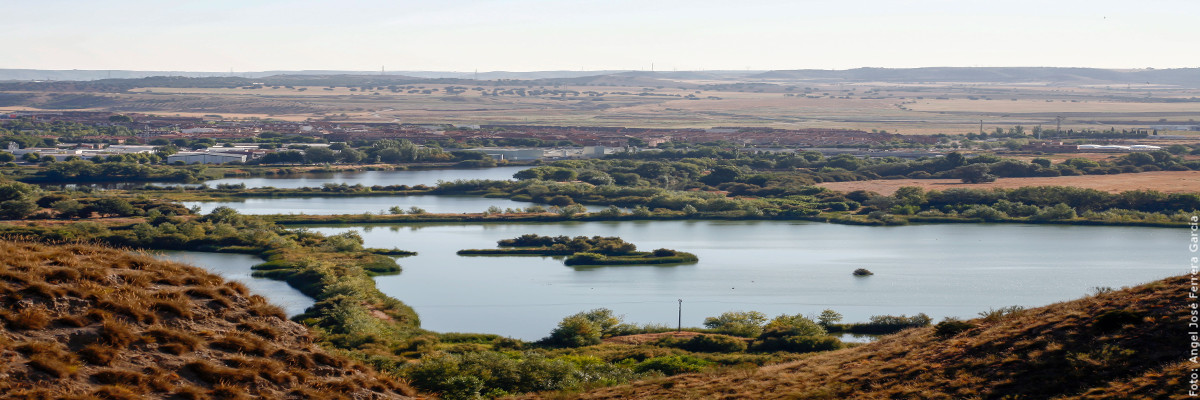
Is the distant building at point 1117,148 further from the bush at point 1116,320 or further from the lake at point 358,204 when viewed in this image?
the bush at point 1116,320

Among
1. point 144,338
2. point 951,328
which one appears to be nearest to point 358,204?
point 951,328

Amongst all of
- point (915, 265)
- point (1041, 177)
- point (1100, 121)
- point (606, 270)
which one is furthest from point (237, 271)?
point (1100, 121)

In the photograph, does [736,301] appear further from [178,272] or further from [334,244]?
[178,272]

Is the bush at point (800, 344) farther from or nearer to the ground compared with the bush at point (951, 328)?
nearer to the ground

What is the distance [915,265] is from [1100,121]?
9035 centimetres

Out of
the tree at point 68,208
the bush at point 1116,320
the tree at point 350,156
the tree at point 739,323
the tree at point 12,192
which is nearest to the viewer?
the bush at point 1116,320

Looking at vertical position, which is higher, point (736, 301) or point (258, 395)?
point (258, 395)

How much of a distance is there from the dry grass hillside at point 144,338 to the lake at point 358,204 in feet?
110

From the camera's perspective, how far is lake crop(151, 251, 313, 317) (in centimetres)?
2425

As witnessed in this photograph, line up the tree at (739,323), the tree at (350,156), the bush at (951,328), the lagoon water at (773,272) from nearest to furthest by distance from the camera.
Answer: the bush at (951,328), the tree at (739,323), the lagoon water at (773,272), the tree at (350,156)

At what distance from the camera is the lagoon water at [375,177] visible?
56.0 metres

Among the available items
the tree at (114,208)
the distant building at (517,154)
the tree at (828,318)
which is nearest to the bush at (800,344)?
the tree at (828,318)

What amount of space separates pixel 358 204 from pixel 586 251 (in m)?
16.4

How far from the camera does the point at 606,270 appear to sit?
31609mm
